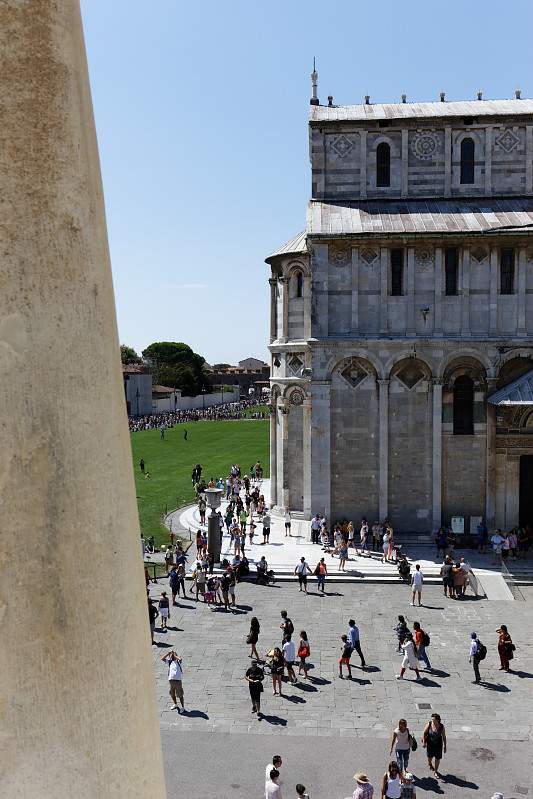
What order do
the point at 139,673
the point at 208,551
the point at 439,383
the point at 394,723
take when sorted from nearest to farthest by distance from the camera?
the point at 139,673, the point at 394,723, the point at 208,551, the point at 439,383

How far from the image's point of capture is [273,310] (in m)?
32.7

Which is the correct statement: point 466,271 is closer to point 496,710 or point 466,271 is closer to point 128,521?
point 496,710

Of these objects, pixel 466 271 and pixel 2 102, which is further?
pixel 466 271

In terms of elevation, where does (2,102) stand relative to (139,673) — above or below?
above

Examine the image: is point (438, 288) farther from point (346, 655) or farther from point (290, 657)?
point (290, 657)

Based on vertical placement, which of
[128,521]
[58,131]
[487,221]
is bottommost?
[128,521]

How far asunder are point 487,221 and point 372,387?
290 inches

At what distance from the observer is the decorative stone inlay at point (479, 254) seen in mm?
26906

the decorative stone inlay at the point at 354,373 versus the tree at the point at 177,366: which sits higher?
the decorative stone inlay at the point at 354,373

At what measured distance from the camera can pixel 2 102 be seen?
3053 mm

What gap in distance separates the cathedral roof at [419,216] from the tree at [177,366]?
94.9 metres

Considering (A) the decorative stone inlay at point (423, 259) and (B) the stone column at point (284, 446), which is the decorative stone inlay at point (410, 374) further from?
(B) the stone column at point (284, 446)

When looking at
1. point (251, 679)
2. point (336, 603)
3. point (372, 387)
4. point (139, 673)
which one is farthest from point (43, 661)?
point (372, 387)

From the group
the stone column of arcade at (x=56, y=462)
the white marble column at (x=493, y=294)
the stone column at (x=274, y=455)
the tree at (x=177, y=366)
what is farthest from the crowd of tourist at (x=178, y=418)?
the stone column of arcade at (x=56, y=462)
